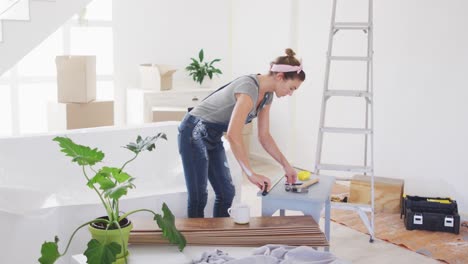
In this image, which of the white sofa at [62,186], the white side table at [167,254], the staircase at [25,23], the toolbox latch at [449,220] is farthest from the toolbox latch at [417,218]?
the staircase at [25,23]

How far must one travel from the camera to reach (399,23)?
510 cm

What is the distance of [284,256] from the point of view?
102 inches

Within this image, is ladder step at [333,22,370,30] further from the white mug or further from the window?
the window

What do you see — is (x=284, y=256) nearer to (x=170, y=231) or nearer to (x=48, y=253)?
(x=170, y=231)

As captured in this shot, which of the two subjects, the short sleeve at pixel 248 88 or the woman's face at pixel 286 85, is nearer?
the short sleeve at pixel 248 88

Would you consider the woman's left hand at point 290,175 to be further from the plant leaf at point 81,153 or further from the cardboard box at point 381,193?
the cardboard box at point 381,193

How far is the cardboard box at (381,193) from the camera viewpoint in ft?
15.6

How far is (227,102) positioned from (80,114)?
84.8 inches

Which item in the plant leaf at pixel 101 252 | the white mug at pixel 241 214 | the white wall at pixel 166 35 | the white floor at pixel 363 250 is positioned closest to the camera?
the plant leaf at pixel 101 252

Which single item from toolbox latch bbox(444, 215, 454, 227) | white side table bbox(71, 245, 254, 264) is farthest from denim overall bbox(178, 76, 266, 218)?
toolbox latch bbox(444, 215, 454, 227)

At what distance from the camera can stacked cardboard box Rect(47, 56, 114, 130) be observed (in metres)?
4.86

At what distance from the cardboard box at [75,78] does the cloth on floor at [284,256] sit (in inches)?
105

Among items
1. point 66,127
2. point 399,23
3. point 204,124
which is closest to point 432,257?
point 204,124

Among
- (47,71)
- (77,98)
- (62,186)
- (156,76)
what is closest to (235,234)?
(62,186)
